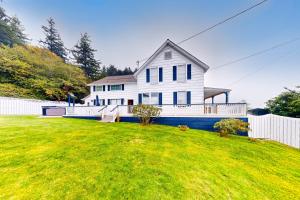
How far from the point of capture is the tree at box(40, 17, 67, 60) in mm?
48000

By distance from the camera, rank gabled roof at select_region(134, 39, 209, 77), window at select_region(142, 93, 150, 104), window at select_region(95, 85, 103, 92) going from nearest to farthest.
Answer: gabled roof at select_region(134, 39, 209, 77)
window at select_region(142, 93, 150, 104)
window at select_region(95, 85, 103, 92)

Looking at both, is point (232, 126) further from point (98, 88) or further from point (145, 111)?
point (98, 88)

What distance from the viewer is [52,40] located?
48.7 m

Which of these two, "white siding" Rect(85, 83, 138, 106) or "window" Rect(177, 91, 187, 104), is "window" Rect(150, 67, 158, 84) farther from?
"white siding" Rect(85, 83, 138, 106)

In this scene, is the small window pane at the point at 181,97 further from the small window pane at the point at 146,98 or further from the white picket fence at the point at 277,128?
the white picket fence at the point at 277,128

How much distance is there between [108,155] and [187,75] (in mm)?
12460

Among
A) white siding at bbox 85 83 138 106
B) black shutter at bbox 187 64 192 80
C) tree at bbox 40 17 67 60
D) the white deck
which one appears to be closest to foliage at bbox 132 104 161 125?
the white deck

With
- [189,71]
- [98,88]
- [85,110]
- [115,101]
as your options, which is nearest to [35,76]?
[98,88]

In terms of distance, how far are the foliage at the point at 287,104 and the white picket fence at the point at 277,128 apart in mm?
7806

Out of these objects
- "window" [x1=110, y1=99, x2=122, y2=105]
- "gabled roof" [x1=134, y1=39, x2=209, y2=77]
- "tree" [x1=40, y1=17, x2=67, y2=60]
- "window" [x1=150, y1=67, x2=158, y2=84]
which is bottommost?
"window" [x1=110, y1=99, x2=122, y2=105]

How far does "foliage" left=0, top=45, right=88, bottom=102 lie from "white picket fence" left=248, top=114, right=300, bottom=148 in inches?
1240

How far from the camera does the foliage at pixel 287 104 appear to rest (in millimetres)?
16078

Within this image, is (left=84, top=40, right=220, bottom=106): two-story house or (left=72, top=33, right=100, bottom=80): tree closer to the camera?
(left=84, top=40, right=220, bottom=106): two-story house

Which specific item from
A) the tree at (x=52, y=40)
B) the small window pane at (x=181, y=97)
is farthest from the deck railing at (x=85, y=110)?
the tree at (x=52, y=40)
